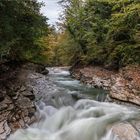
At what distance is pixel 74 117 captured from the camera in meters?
8.73

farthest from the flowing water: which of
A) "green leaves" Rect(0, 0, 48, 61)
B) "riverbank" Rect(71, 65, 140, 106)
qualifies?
"green leaves" Rect(0, 0, 48, 61)

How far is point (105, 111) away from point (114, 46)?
7.94 m

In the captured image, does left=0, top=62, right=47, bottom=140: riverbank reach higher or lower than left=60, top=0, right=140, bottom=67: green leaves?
lower

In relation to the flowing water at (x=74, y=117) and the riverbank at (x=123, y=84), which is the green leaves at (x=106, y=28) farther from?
the flowing water at (x=74, y=117)

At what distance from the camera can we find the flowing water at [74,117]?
745 cm

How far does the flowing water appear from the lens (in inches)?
293

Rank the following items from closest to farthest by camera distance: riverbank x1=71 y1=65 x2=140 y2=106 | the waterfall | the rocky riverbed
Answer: the rocky riverbed
the waterfall
riverbank x1=71 y1=65 x2=140 y2=106

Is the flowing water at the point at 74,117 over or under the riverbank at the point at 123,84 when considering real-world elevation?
under

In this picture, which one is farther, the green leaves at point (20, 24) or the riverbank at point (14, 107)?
the green leaves at point (20, 24)

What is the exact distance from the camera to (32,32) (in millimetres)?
10227

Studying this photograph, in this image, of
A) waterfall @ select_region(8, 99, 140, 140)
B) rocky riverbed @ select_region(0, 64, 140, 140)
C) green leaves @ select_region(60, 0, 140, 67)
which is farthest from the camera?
green leaves @ select_region(60, 0, 140, 67)

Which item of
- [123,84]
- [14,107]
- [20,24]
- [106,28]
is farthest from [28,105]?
[106,28]

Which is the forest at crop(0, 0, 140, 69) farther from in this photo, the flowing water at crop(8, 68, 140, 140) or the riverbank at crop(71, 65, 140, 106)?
the flowing water at crop(8, 68, 140, 140)

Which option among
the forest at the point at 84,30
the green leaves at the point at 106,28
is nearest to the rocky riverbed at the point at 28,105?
the forest at the point at 84,30
